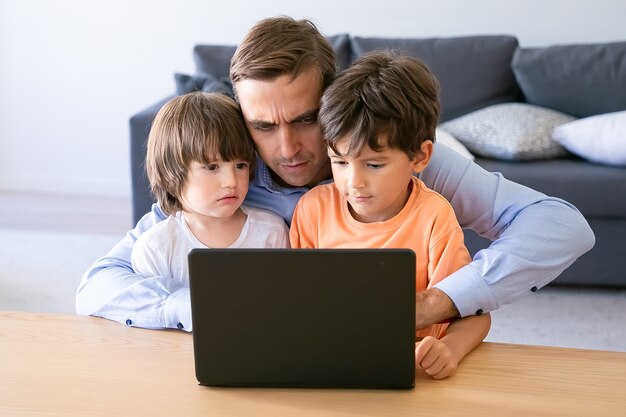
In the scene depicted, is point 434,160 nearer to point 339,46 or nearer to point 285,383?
point 285,383

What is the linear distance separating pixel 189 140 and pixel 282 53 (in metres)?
0.21

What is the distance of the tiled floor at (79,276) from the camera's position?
9.52 feet

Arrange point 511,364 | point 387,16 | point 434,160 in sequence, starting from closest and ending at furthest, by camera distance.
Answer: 1. point 511,364
2. point 434,160
3. point 387,16

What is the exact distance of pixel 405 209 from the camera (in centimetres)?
145

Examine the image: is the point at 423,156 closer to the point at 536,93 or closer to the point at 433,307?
the point at 433,307

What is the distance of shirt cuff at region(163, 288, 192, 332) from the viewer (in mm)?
1353

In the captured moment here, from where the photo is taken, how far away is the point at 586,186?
3.09 metres

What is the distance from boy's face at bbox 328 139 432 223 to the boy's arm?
0.22 m

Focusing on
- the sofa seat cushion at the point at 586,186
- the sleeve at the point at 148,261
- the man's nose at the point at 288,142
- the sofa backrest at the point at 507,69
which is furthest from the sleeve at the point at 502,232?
the sofa backrest at the point at 507,69

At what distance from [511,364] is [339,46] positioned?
2661 mm

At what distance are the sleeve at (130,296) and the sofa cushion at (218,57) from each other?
2.16 m

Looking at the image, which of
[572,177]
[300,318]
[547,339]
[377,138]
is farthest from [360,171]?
[572,177]

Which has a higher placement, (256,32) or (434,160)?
(256,32)

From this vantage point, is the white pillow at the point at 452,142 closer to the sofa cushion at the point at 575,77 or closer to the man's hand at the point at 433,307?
the sofa cushion at the point at 575,77
